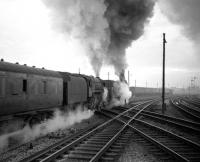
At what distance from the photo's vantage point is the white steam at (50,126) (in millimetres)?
10562

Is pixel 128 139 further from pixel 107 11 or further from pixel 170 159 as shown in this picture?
pixel 107 11

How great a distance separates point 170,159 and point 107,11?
27.4 meters

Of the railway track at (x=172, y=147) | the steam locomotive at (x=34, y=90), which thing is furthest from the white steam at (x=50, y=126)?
the railway track at (x=172, y=147)

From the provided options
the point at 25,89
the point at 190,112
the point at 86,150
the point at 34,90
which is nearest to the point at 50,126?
the point at 34,90

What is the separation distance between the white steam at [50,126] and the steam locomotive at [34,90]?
61cm

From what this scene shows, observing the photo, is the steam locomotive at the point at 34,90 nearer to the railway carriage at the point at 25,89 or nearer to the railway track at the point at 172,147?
the railway carriage at the point at 25,89

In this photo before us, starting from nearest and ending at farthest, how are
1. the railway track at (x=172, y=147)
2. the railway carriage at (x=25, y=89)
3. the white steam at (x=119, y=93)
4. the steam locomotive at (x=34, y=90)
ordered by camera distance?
the railway track at (x=172, y=147), the railway carriage at (x=25, y=89), the steam locomotive at (x=34, y=90), the white steam at (x=119, y=93)

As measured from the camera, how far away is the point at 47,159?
7395 mm

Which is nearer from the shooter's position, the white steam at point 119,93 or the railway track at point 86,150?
the railway track at point 86,150

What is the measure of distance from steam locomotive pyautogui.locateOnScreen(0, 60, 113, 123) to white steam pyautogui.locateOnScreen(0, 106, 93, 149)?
61 cm

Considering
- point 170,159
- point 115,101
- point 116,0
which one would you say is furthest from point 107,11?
point 170,159

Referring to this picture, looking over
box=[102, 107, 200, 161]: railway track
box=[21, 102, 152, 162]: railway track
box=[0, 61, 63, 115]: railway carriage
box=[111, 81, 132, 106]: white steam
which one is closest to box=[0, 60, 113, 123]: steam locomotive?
box=[0, 61, 63, 115]: railway carriage

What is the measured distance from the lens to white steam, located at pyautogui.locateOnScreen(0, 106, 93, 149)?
10.6 m

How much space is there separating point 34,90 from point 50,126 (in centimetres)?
287
